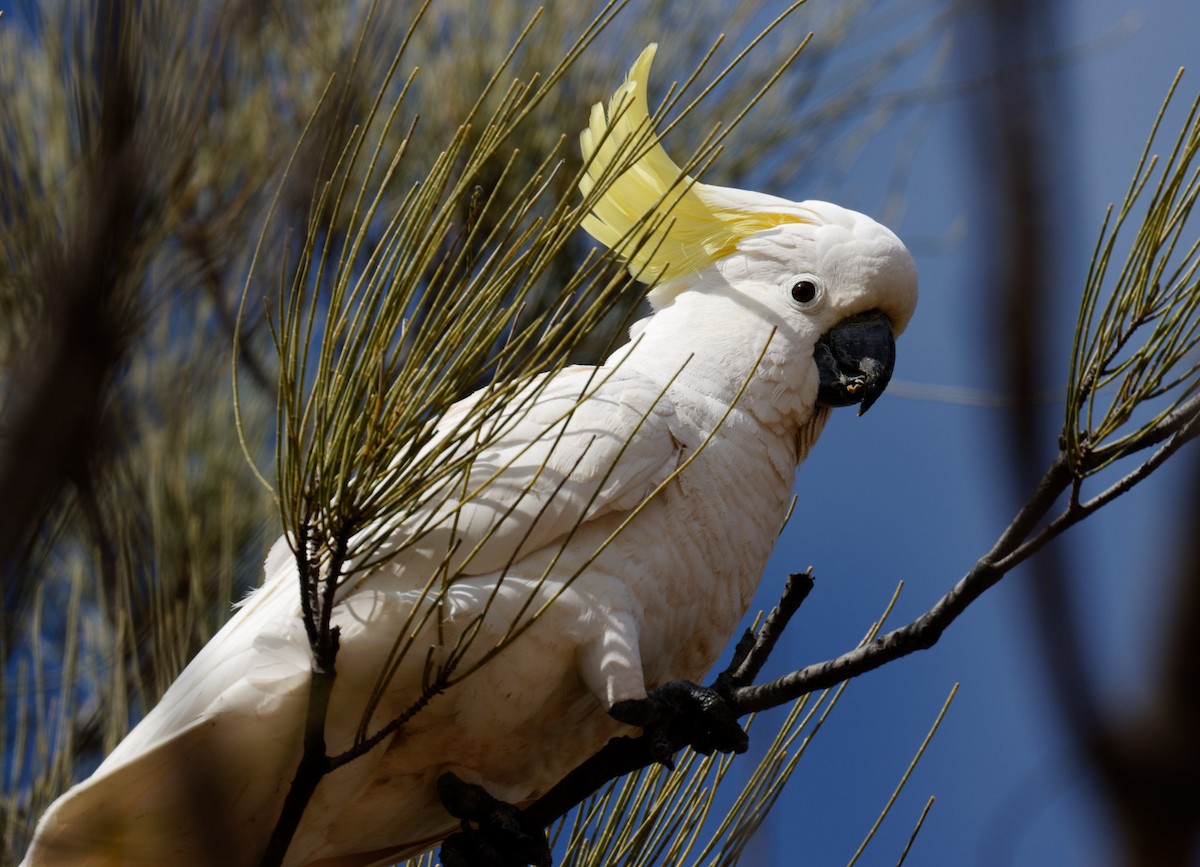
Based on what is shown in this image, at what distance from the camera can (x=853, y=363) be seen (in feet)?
8.34

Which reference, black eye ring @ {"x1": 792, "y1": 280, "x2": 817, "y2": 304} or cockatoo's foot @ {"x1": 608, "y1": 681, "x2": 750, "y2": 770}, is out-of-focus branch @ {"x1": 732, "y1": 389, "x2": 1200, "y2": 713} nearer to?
cockatoo's foot @ {"x1": 608, "y1": 681, "x2": 750, "y2": 770}

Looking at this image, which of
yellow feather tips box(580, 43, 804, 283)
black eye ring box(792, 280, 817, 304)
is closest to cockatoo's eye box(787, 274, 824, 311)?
black eye ring box(792, 280, 817, 304)

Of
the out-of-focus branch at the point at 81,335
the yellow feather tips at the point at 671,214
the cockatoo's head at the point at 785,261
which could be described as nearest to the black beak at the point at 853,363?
the cockatoo's head at the point at 785,261

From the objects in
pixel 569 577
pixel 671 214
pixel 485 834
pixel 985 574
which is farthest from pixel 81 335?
pixel 671 214

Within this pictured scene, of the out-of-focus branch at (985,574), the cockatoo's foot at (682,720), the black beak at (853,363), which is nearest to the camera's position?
the out-of-focus branch at (985,574)

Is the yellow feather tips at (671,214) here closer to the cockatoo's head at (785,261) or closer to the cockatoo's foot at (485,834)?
the cockatoo's head at (785,261)

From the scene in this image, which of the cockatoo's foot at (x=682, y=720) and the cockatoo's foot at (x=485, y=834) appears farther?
the cockatoo's foot at (x=485, y=834)

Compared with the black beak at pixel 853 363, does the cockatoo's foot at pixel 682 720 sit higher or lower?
lower

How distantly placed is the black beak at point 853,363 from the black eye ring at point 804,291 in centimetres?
8

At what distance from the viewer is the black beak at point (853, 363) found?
253cm

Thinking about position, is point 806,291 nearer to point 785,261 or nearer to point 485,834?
point 785,261

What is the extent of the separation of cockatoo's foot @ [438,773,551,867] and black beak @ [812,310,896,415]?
40.1 inches

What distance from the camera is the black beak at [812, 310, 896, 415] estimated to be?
253 centimetres

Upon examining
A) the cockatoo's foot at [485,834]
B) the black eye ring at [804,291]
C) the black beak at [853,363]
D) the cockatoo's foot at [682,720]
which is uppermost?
the black eye ring at [804,291]
